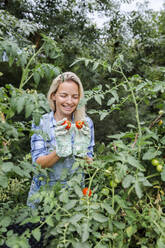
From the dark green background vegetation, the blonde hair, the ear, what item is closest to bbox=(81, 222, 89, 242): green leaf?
the dark green background vegetation

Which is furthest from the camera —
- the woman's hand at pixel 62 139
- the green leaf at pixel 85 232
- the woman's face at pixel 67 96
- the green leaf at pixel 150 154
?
the woman's face at pixel 67 96

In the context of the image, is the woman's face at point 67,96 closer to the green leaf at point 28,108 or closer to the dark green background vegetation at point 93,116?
the dark green background vegetation at point 93,116

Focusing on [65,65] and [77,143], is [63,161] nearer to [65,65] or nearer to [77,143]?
[77,143]

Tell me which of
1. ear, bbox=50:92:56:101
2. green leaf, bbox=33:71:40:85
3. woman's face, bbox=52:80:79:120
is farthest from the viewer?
ear, bbox=50:92:56:101

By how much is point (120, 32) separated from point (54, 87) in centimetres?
301

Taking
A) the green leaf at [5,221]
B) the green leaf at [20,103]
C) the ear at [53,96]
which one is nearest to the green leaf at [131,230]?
the green leaf at [5,221]

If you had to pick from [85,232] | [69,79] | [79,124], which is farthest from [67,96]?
[85,232]

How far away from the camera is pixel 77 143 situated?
1.10 meters

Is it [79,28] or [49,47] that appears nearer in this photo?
[49,47]

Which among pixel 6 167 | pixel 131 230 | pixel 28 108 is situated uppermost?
pixel 28 108

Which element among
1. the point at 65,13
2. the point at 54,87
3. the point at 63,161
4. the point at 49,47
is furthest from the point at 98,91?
the point at 65,13

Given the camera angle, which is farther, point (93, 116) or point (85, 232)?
point (93, 116)

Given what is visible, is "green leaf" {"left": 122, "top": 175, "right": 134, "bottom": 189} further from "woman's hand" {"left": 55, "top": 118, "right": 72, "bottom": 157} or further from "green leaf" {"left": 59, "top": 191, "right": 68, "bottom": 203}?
"woman's hand" {"left": 55, "top": 118, "right": 72, "bottom": 157}

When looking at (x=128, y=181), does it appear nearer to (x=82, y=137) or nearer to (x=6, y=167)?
(x=6, y=167)
